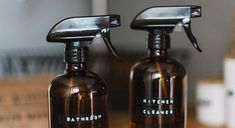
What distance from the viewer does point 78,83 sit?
51cm

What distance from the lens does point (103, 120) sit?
1.68 feet

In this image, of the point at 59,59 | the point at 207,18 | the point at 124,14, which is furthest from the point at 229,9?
the point at 59,59

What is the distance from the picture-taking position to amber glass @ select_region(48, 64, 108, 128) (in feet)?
1.64

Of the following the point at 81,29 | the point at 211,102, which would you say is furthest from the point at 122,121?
the point at 81,29

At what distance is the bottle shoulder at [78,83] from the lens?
0.50 m

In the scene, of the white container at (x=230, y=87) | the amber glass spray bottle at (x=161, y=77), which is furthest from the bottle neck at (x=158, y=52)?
the white container at (x=230, y=87)

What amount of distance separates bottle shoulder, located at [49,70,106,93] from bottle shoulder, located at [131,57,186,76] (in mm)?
73

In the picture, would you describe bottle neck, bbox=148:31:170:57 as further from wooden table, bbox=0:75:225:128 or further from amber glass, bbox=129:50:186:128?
wooden table, bbox=0:75:225:128

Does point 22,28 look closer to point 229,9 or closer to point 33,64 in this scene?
point 33,64

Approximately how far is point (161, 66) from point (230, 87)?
142 mm

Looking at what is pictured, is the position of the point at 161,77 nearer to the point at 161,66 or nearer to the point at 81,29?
the point at 161,66

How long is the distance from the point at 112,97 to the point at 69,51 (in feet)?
0.84

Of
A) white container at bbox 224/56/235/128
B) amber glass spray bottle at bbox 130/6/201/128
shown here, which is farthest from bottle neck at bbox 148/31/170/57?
white container at bbox 224/56/235/128

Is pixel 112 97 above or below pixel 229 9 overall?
below
